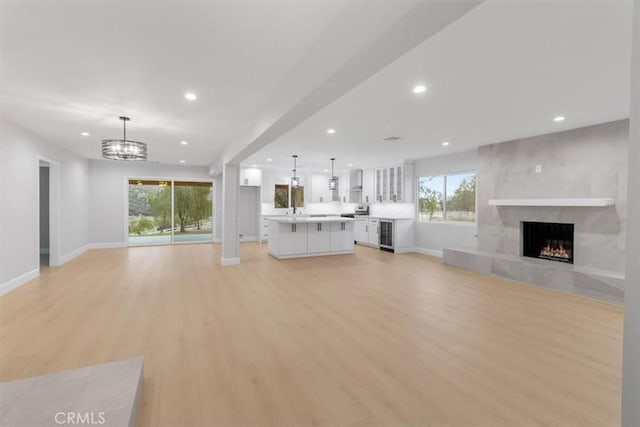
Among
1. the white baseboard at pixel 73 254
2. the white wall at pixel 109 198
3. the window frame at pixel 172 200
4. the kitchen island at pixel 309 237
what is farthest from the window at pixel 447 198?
the white baseboard at pixel 73 254

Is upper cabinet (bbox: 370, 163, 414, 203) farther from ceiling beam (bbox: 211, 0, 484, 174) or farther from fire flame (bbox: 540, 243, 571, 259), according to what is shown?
ceiling beam (bbox: 211, 0, 484, 174)

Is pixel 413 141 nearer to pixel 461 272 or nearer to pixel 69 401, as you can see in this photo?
pixel 461 272

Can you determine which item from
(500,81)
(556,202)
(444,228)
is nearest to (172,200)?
(444,228)

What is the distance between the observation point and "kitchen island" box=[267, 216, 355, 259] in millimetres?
7445

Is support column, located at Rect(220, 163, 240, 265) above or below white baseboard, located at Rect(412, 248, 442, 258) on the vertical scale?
above

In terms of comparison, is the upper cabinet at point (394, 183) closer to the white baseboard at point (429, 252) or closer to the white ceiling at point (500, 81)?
the white baseboard at point (429, 252)

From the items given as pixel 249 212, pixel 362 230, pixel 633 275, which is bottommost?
pixel 362 230

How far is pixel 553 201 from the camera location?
16.7ft

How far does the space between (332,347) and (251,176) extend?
8.14 meters

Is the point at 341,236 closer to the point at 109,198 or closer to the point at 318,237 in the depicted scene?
the point at 318,237

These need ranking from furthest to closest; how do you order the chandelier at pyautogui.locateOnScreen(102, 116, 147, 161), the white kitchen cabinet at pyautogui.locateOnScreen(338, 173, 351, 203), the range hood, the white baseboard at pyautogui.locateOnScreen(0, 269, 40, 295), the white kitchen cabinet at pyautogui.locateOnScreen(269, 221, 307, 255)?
1. the white kitchen cabinet at pyautogui.locateOnScreen(338, 173, 351, 203)
2. the range hood
3. the white kitchen cabinet at pyautogui.locateOnScreen(269, 221, 307, 255)
4. the white baseboard at pyautogui.locateOnScreen(0, 269, 40, 295)
5. the chandelier at pyautogui.locateOnScreen(102, 116, 147, 161)

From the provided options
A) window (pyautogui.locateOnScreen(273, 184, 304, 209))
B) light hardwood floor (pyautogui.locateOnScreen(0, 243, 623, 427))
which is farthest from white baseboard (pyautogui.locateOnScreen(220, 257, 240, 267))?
window (pyautogui.locateOnScreen(273, 184, 304, 209))

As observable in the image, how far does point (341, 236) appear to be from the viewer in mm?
8234

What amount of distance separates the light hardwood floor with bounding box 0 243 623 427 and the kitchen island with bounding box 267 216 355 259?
86.2 inches
